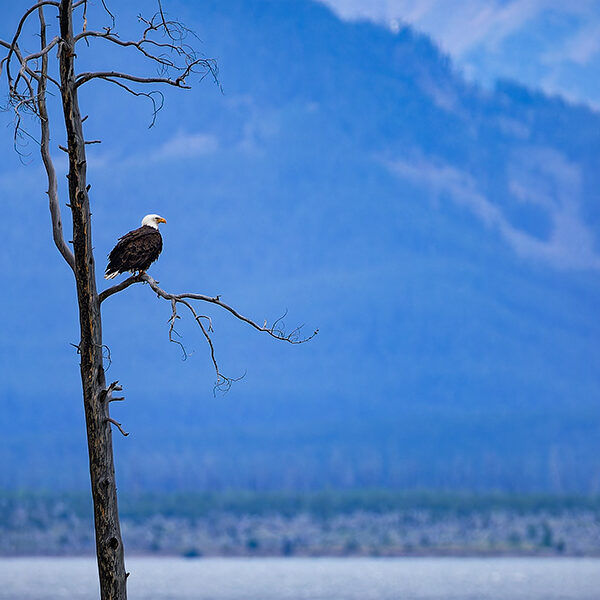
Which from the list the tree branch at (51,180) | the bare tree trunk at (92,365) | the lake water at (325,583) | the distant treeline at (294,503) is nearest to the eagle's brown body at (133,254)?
the tree branch at (51,180)

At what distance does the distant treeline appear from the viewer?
2498 inches

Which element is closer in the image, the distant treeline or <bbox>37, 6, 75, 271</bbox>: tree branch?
<bbox>37, 6, 75, 271</bbox>: tree branch

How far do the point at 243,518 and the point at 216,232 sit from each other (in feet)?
122

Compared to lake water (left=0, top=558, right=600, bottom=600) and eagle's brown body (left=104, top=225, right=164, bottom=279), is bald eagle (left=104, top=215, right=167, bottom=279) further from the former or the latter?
lake water (left=0, top=558, right=600, bottom=600)

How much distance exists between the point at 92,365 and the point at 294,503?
197 ft

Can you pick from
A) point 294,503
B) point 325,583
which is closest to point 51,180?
point 325,583

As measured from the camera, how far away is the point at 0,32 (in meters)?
96.9

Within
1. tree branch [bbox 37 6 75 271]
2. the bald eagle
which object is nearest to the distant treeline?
the bald eagle

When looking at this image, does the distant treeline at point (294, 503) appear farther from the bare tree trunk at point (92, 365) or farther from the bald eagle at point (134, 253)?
the bare tree trunk at point (92, 365)

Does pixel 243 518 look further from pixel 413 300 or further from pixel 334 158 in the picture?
pixel 334 158

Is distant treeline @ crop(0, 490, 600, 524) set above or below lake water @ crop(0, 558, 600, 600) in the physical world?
above

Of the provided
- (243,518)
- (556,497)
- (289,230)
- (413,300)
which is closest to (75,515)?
(243,518)

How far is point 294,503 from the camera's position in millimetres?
65375

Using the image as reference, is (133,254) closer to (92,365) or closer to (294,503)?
(92,365)
